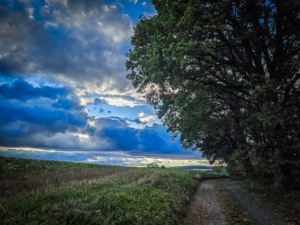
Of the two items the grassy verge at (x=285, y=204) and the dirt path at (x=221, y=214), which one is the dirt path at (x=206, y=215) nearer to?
the dirt path at (x=221, y=214)

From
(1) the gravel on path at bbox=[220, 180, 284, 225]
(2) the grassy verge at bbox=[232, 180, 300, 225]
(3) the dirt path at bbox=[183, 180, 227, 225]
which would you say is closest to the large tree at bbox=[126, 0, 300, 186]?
(2) the grassy verge at bbox=[232, 180, 300, 225]

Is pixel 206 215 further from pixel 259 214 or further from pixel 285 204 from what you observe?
pixel 285 204

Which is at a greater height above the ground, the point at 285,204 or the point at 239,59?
the point at 239,59

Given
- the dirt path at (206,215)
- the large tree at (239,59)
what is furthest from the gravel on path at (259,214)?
the large tree at (239,59)

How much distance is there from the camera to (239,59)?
18.0 m

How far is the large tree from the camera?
520 inches

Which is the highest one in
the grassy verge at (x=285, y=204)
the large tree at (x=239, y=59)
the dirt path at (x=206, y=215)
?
the large tree at (x=239, y=59)

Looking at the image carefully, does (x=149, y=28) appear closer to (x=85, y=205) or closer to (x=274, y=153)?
(x=85, y=205)

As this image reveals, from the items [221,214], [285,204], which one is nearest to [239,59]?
[285,204]

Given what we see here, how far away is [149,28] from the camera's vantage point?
640 inches

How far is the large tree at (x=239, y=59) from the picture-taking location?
43.3 ft

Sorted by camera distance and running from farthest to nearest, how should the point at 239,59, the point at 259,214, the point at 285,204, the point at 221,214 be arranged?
the point at 239,59, the point at 285,204, the point at 221,214, the point at 259,214

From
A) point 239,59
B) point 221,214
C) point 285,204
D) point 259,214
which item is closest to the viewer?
point 259,214

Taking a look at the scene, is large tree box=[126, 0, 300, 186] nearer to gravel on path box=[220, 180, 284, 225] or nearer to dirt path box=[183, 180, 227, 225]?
gravel on path box=[220, 180, 284, 225]
